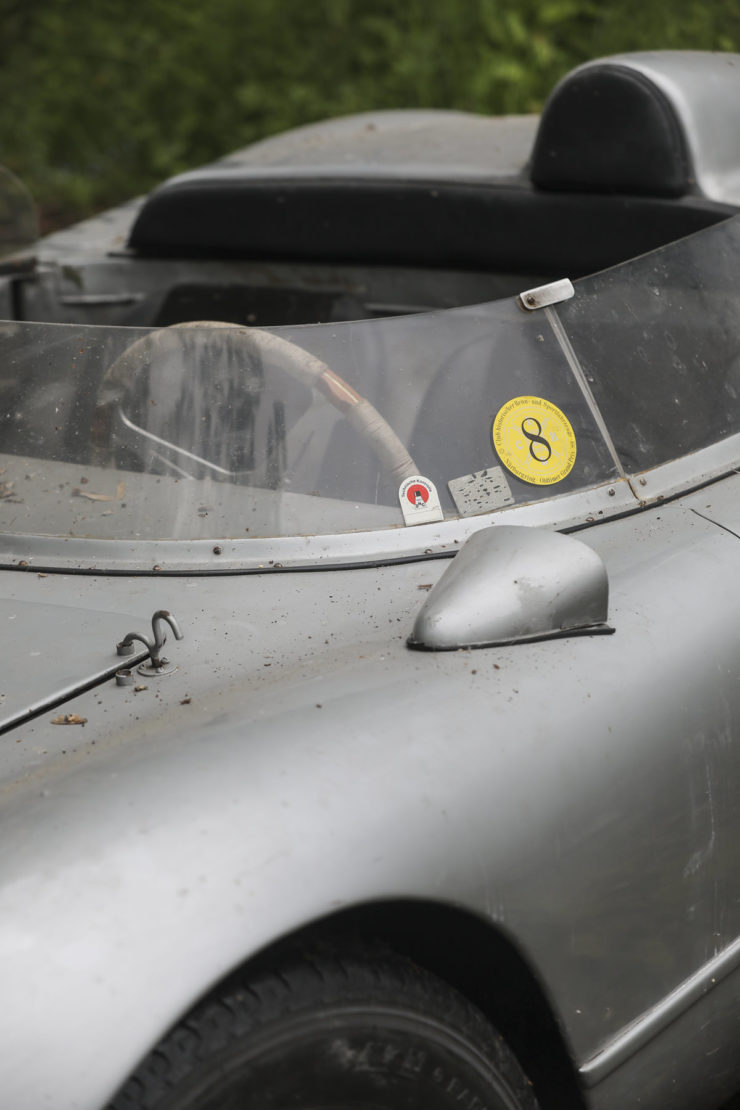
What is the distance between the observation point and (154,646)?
1.57m

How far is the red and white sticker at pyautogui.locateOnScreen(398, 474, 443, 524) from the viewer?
6.11 feet

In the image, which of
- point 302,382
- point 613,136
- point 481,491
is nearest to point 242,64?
point 613,136

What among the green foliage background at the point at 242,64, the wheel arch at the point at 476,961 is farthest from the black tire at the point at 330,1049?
the green foliage background at the point at 242,64

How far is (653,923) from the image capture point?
1542mm

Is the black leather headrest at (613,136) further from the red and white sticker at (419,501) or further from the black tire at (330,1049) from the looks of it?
the black tire at (330,1049)

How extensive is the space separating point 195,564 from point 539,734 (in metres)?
0.64

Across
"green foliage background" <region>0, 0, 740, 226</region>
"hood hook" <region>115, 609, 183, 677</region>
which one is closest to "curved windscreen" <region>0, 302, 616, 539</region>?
"hood hook" <region>115, 609, 183, 677</region>

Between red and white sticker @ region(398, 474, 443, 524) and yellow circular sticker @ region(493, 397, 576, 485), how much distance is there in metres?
0.13

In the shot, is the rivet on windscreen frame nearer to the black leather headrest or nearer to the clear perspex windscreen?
the clear perspex windscreen

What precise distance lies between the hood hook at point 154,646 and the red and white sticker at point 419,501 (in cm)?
42

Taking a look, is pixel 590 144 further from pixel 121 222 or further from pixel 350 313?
pixel 121 222

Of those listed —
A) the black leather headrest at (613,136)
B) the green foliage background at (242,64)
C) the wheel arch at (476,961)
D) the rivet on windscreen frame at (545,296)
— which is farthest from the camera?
the green foliage background at (242,64)

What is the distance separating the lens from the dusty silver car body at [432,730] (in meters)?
1.18

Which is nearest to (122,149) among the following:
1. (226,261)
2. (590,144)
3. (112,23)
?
(112,23)
